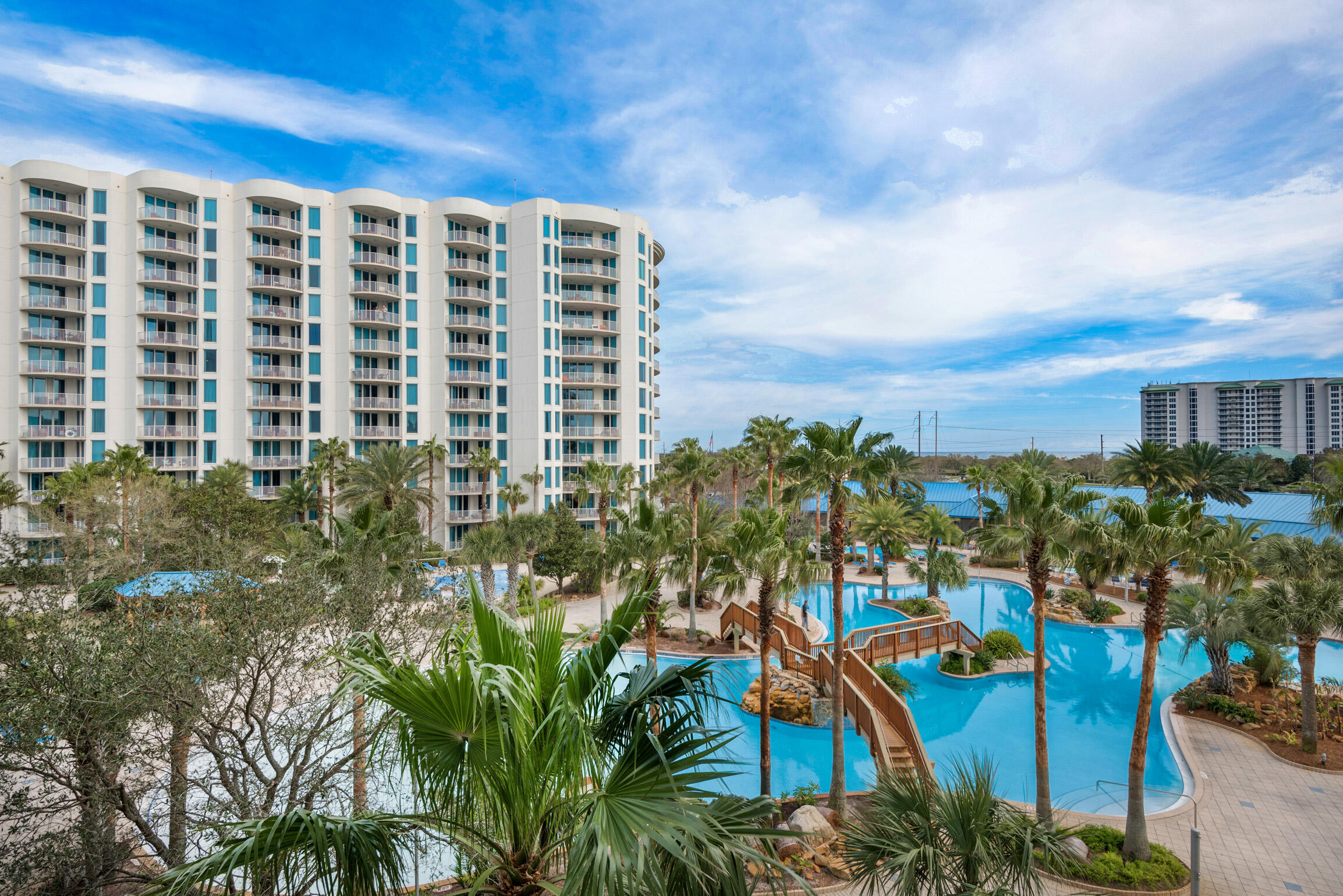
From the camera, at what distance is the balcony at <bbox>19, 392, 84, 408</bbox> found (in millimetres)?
38688

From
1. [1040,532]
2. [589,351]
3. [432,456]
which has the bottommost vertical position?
[1040,532]

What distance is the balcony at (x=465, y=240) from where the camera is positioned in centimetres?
4506

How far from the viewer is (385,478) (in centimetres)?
3231

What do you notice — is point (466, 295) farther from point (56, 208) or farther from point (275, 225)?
point (56, 208)

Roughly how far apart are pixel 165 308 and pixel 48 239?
7.58 m

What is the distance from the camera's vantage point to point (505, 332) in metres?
46.1

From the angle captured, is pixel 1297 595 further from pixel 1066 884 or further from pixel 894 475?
pixel 894 475

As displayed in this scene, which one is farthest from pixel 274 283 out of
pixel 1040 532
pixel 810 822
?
pixel 1040 532

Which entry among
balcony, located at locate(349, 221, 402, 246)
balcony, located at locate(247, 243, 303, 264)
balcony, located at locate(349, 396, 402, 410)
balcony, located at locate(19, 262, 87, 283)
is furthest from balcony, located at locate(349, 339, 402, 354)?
balcony, located at locate(19, 262, 87, 283)

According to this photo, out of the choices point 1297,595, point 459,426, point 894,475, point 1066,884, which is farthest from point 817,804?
point 459,426

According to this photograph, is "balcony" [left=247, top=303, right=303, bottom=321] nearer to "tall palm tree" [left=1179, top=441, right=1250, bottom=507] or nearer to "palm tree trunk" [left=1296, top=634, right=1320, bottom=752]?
"palm tree trunk" [left=1296, top=634, right=1320, bottom=752]

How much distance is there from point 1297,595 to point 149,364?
57.1m

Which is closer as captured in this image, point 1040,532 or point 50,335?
point 1040,532

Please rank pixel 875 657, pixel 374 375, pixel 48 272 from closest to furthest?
pixel 875 657, pixel 48 272, pixel 374 375
